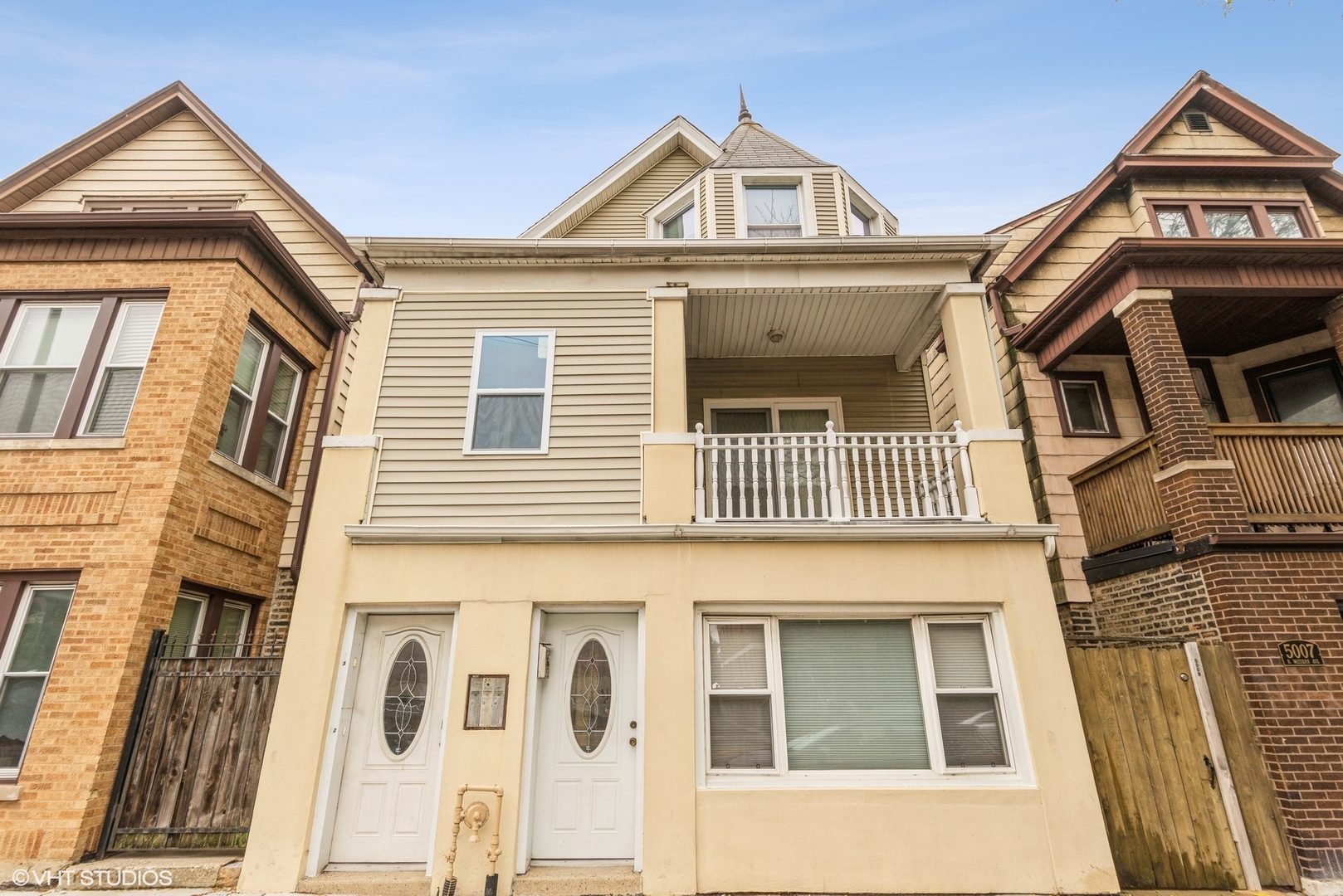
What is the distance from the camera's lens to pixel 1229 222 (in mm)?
9125

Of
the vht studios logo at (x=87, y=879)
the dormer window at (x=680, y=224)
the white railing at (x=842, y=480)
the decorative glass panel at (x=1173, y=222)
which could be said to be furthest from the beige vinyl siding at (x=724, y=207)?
the vht studios logo at (x=87, y=879)

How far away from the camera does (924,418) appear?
9.27 metres

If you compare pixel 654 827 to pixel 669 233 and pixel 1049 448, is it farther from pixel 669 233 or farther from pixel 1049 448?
pixel 669 233

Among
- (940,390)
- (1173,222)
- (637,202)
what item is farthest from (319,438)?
(1173,222)

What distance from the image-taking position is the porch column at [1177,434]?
5988 mm

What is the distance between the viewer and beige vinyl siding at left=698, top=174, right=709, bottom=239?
939 centimetres

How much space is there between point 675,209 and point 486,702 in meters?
8.24

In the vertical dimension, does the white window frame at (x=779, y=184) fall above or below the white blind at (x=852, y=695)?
above

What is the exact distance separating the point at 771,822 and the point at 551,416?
4.36 meters

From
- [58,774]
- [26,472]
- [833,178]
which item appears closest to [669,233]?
[833,178]

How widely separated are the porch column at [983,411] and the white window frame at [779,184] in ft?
10.1

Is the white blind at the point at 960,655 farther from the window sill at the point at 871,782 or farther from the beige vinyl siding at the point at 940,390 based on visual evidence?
the beige vinyl siding at the point at 940,390

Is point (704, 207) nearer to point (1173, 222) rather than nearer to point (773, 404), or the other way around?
point (773, 404)

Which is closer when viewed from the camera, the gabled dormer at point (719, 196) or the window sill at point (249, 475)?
the window sill at point (249, 475)
